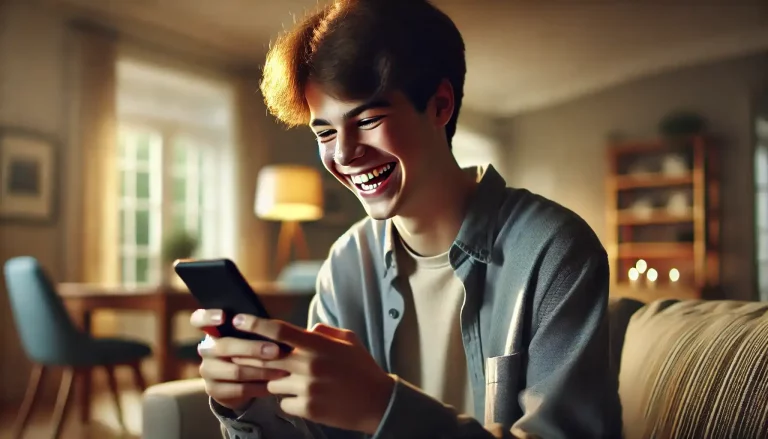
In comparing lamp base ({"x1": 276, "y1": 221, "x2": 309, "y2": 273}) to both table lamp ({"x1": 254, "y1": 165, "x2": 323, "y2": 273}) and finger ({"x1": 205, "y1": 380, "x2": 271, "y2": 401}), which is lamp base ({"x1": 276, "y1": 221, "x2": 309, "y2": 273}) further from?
finger ({"x1": 205, "y1": 380, "x2": 271, "y2": 401})

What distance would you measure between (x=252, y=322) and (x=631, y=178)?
6.30 meters

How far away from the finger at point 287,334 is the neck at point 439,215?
12.7 inches

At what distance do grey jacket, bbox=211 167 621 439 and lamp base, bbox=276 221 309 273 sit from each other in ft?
14.0

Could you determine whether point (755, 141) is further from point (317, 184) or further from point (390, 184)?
point (390, 184)

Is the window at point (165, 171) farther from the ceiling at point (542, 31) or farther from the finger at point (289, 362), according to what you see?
the finger at point (289, 362)

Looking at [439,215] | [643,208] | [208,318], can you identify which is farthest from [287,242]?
[208,318]

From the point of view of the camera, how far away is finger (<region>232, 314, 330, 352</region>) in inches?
23.2

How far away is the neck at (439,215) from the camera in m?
0.90

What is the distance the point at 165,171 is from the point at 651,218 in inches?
171

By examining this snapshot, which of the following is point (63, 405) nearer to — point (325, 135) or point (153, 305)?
point (153, 305)

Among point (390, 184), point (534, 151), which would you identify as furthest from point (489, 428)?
point (534, 151)

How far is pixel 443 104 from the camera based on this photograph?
0.89 meters

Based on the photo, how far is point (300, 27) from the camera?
0.87 m

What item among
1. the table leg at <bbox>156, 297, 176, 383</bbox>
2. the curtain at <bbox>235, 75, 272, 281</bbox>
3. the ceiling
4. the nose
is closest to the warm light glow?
the ceiling
